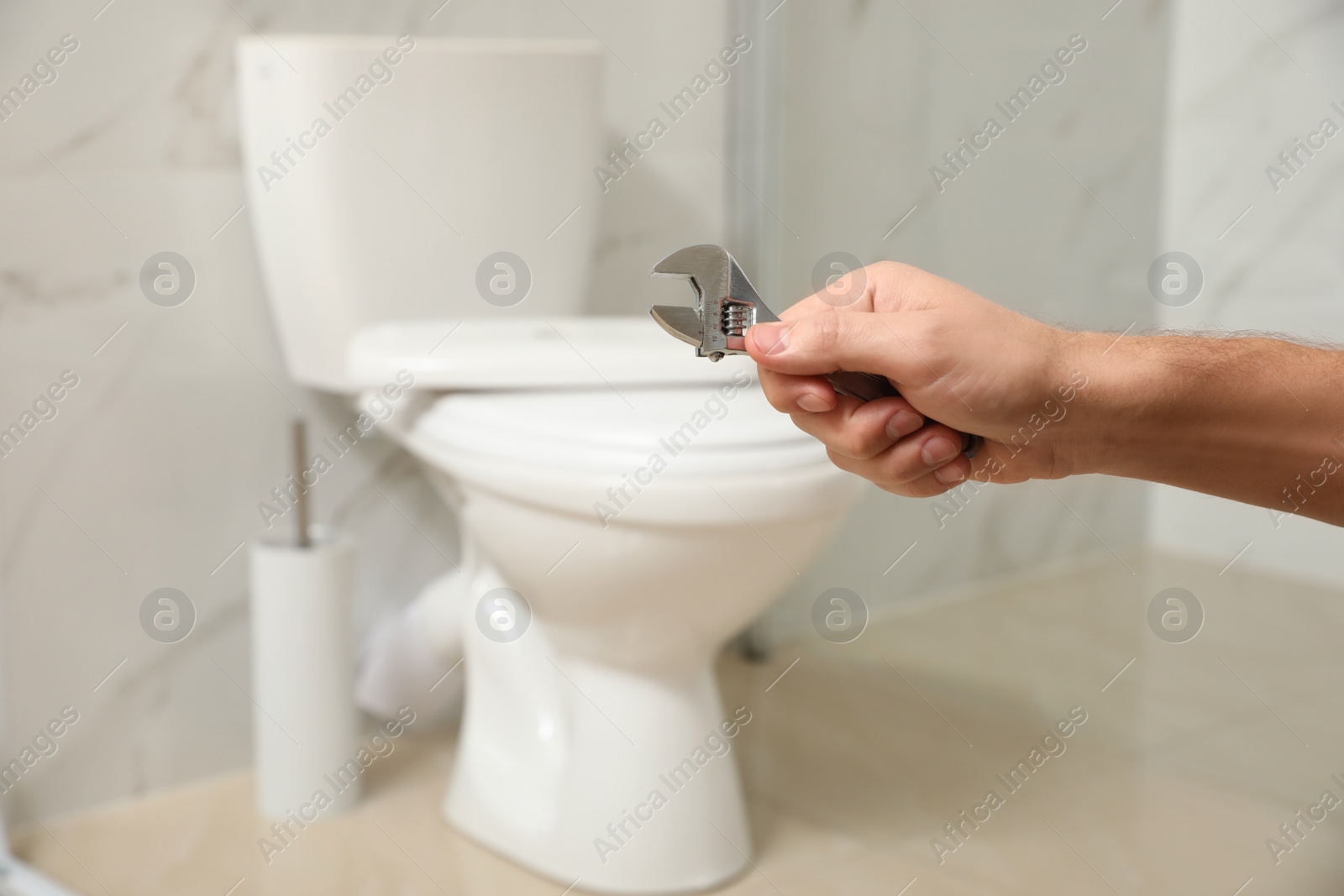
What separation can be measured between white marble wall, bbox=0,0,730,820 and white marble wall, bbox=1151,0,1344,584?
751 millimetres

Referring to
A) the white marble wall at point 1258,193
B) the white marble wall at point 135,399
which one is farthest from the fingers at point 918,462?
the white marble wall at point 135,399

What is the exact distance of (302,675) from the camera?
1215mm

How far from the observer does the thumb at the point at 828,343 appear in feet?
2.10

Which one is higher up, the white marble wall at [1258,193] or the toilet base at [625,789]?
the white marble wall at [1258,193]

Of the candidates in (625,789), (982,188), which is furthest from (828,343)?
(982,188)

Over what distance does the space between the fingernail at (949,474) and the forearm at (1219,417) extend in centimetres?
7

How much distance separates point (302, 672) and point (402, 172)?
19.9 inches

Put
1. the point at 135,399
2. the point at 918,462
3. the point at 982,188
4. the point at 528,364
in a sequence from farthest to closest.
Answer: the point at 982,188
the point at 135,399
the point at 528,364
the point at 918,462

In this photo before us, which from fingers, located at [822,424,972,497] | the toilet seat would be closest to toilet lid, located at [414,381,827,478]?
the toilet seat

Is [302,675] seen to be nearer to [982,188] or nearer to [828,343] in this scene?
[828,343]

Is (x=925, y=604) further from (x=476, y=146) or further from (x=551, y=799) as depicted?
(x=476, y=146)

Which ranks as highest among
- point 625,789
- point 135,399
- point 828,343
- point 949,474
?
point 828,343

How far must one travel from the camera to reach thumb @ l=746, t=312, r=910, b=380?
0.64 meters

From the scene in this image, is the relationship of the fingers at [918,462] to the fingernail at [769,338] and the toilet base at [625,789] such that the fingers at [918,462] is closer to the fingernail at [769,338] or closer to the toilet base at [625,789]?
the fingernail at [769,338]
